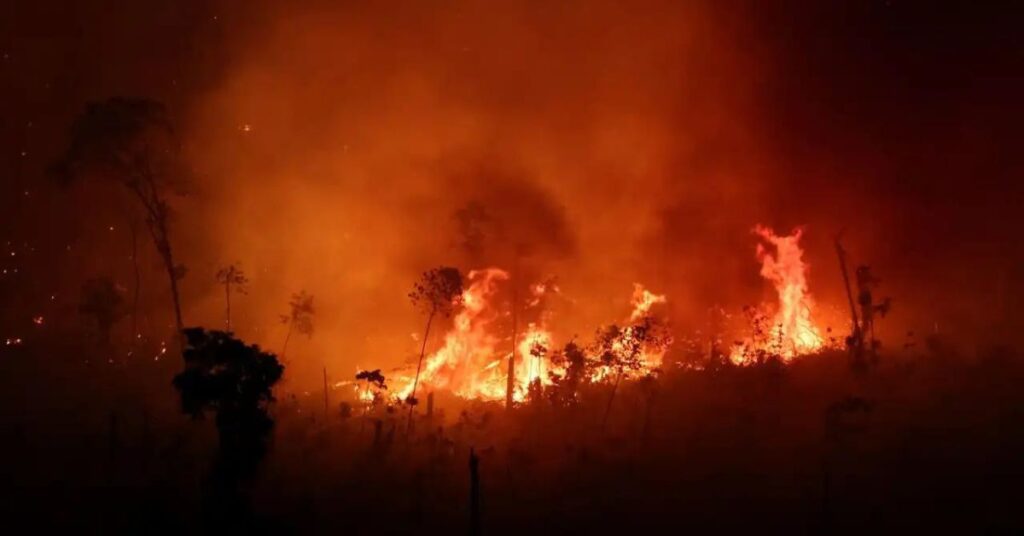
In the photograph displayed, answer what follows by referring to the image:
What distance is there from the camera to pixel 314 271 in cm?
5116

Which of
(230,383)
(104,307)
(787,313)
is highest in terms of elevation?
(104,307)

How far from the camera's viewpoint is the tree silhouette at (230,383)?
54.0 ft

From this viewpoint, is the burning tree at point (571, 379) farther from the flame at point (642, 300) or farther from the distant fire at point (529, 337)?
the flame at point (642, 300)

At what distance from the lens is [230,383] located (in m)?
16.6

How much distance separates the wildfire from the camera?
32781 mm

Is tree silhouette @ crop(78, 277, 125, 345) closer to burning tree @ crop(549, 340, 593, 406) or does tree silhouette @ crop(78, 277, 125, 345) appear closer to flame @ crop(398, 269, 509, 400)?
flame @ crop(398, 269, 509, 400)

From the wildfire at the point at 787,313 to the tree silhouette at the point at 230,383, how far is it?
2080 cm

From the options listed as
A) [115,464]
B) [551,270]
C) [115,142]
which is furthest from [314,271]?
[115,464]

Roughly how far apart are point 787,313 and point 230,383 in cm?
2769

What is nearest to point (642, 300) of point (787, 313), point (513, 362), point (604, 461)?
point (787, 313)

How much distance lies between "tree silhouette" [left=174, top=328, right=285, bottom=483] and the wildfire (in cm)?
2080

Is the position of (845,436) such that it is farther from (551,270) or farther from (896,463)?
(551,270)

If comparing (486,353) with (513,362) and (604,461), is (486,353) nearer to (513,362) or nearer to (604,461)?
(513,362)

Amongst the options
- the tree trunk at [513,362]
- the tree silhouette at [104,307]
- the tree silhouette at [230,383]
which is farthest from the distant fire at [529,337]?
the tree silhouette at [230,383]
